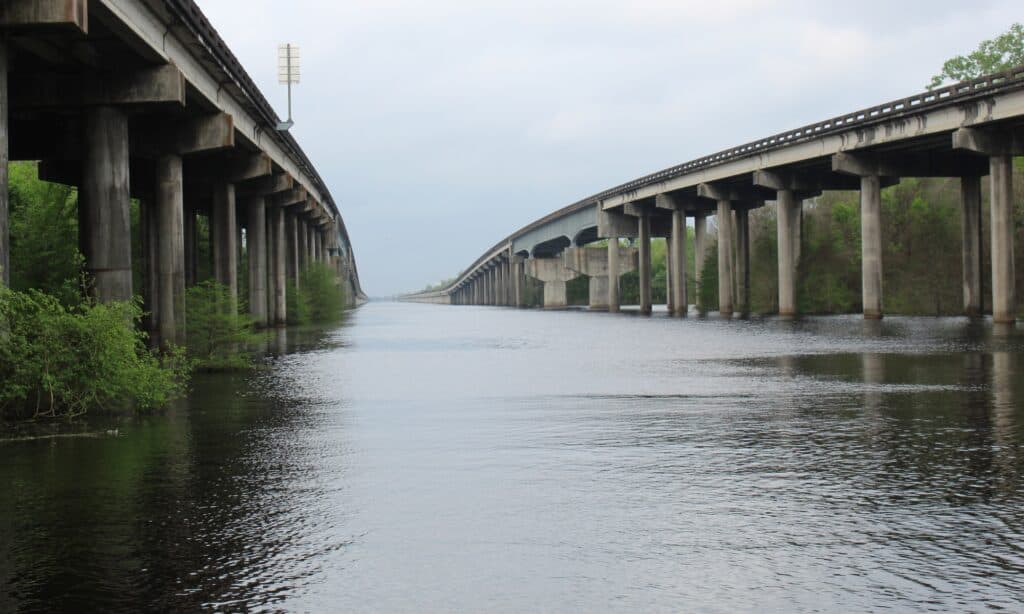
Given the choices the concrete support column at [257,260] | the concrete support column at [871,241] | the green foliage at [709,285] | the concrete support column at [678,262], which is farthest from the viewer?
the green foliage at [709,285]

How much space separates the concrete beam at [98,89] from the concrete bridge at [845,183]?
35227 mm

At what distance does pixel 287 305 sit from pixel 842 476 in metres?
61.5

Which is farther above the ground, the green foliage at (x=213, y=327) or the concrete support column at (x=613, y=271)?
the concrete support column at (x=613, y=271)

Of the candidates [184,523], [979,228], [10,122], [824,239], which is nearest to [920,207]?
[824,239]

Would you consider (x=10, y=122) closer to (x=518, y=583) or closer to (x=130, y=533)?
(x=130, y=533)

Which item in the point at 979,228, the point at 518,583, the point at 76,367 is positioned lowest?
the point at 518,583

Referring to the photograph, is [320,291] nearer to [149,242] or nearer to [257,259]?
[257,259]

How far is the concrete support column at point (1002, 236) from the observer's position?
5122cm

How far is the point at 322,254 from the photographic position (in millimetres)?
112875

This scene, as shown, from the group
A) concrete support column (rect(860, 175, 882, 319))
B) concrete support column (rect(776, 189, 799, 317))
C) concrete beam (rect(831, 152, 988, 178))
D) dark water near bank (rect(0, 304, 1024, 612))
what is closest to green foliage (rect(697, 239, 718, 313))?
concrete support column (rect(776, 189, 799, 317))

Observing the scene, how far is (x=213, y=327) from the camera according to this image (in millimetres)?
30750

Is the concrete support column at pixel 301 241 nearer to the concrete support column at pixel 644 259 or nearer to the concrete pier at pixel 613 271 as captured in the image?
the concrete support column at pixel 644 259

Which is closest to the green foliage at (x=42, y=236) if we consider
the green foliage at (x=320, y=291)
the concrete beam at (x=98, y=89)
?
the concrete beam at (x=98, y=89)

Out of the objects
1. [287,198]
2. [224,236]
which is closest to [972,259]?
[287,198]
